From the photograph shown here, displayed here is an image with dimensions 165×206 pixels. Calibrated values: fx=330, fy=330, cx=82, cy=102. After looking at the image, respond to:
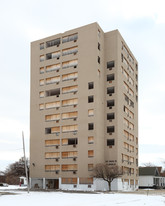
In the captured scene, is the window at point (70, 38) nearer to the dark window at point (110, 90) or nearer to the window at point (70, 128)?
the dark window at point (110, 90)

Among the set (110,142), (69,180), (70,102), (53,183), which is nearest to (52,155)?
(53,183)

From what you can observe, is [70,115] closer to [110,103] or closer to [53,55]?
[110,103]

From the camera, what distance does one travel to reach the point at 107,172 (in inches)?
2618

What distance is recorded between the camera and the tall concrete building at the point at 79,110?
73.7m

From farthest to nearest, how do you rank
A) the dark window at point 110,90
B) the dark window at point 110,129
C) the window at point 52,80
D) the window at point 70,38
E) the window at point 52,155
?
the window at point 52,80
the window at point 70,38
the dark window at point 110,90
the window at point 52,155
the dark window at point 110,129

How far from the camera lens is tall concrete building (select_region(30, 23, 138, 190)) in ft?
242

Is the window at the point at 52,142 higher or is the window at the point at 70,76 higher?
the window at the point at 70,76

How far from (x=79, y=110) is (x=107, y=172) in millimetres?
16258

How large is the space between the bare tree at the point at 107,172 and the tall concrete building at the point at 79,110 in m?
A: 3.75

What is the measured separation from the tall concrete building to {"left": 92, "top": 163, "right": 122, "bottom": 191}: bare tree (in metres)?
3.75

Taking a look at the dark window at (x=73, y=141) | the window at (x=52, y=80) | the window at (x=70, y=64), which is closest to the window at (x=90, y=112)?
the dark window at (x=73, y=141)
